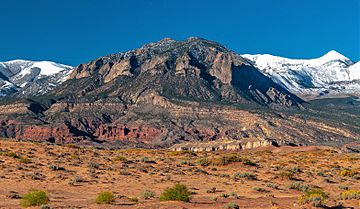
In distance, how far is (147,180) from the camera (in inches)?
1726

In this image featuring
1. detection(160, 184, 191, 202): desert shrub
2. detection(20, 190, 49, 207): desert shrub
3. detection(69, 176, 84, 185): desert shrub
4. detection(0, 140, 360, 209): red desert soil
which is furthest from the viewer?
detection(69, 176, 84, 185): desert shrub

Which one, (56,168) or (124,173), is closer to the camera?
(56,168)

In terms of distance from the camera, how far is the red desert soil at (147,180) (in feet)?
105

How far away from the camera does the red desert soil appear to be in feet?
105

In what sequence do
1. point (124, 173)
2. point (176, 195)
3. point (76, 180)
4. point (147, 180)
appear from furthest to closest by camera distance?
point (124, 173) → point (147, 180) → point (76, 180) → point (176, 195)

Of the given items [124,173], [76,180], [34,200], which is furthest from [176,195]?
[124,173]

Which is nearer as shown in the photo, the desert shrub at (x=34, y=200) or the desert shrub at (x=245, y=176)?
the desert shrub at (x=34, y=200)

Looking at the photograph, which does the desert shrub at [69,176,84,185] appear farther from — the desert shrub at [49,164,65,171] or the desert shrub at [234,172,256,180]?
the desert shrub at [234,172,256,180]

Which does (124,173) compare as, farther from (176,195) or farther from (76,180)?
(176,195)

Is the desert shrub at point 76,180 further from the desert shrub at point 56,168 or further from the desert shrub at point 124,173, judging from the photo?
the desert shrub at point 124,173

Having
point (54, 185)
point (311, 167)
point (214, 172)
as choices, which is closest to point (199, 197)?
point (54, 185)

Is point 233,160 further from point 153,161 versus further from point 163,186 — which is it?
point 163,186

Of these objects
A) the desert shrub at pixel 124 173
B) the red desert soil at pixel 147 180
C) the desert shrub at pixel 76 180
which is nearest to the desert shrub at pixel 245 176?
the red desert soil at pixel 147 180

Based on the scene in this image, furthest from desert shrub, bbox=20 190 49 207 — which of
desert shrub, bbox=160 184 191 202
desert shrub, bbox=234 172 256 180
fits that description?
desert shrub, bbox=234 172 256 180
